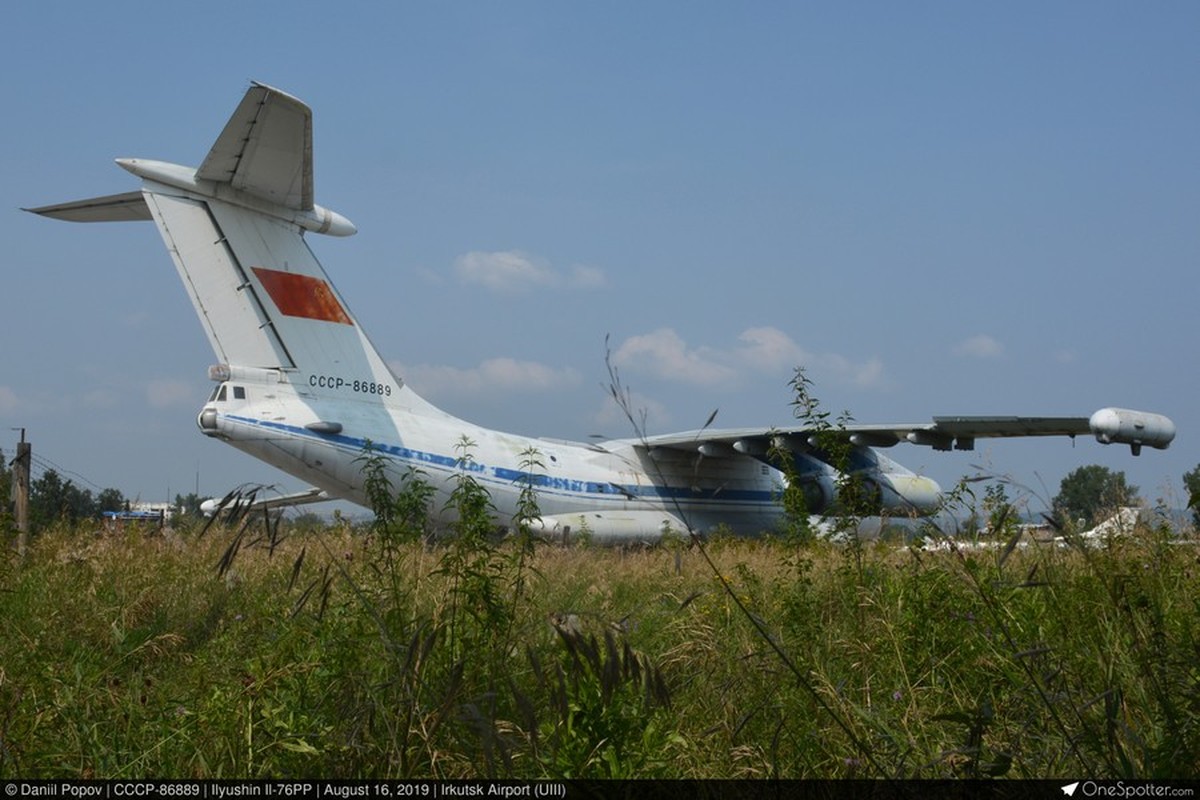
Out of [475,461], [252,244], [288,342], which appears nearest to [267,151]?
[252,244]

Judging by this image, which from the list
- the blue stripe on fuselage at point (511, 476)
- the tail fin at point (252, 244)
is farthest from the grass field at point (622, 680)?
the tail fin at point (252, 244)

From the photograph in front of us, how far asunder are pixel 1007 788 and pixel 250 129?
1201 centimetres

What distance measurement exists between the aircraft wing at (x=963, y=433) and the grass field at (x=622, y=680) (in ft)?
34.5

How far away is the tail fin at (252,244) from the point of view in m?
13.9

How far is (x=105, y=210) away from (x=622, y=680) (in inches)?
572

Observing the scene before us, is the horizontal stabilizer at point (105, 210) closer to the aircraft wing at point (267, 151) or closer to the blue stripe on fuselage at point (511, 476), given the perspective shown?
the aircraft wing at point (267, 151)

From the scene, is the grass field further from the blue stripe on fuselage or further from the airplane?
the airplane

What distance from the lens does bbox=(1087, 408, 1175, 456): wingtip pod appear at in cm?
1565

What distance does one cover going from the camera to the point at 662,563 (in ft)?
34.9

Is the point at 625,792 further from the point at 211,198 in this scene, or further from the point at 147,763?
the point at 211,198

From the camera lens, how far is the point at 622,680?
9.30ft

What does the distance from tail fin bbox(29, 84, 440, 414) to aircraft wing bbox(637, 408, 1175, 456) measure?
17.8ft

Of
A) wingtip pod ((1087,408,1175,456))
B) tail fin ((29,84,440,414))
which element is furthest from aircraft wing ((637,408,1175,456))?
tail fin ((29,84,440,414))

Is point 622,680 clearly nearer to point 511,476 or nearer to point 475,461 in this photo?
point 475,461
